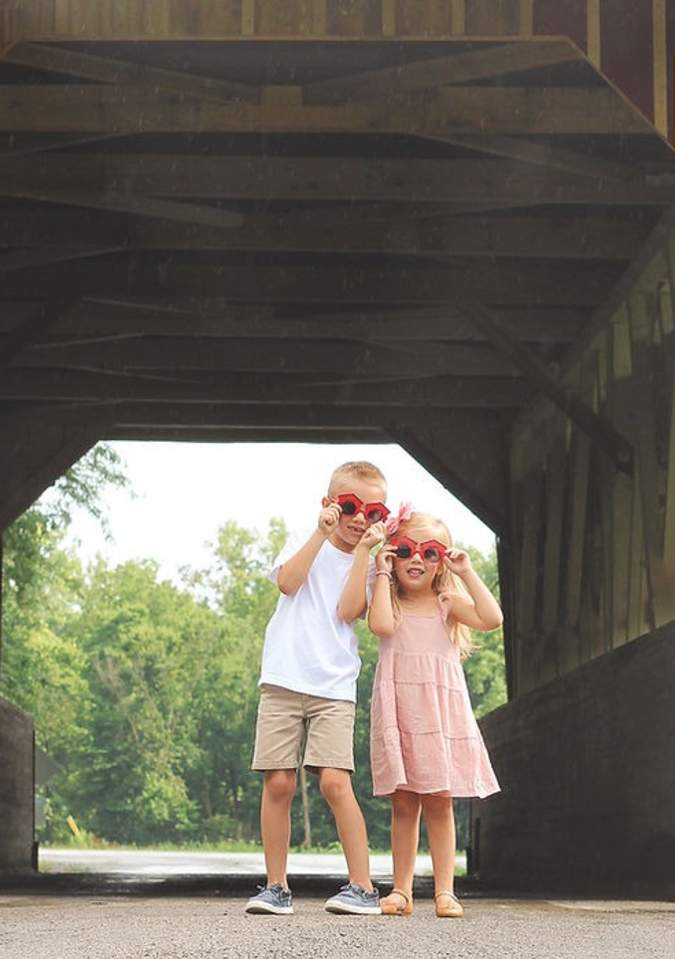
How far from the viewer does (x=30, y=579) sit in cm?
Answer: 2547

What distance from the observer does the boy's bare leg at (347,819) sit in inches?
228

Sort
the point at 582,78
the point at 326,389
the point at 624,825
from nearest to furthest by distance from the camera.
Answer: the point at 582,78
the point at 624,825
the point at 326,389

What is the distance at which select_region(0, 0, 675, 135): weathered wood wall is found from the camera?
8164 mm

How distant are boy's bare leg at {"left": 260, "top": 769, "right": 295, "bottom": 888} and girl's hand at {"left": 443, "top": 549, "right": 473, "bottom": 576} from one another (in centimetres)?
85

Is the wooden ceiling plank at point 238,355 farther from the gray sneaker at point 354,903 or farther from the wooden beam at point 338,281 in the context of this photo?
the gray sneaker at point 354,903

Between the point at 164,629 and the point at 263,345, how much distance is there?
2273 inches

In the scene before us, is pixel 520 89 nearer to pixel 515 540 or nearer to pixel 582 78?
pixel 582 78

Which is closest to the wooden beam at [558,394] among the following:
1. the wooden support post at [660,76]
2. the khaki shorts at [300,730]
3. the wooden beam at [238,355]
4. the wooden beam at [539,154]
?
the wooden beam at [539,154]

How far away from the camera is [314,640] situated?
5.85m

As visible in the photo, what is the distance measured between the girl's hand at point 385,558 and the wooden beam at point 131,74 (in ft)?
13.9

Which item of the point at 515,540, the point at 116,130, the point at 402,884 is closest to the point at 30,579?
the point at 515,540

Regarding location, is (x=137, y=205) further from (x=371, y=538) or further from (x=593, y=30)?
(x=371, y=538)

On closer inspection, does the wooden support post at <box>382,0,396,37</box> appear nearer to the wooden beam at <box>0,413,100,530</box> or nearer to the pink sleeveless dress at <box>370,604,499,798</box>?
the pink sleeveless dress at <box>370,604,499,798</box>

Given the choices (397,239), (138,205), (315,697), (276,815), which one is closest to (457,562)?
(315,697)
